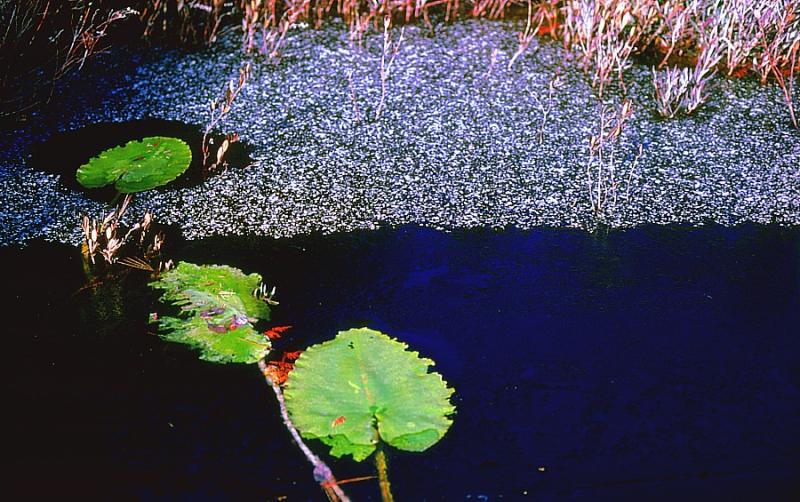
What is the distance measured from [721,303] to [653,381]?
1.00ft

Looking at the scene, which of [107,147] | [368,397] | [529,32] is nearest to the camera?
[368,397]

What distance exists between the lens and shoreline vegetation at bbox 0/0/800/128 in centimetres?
230

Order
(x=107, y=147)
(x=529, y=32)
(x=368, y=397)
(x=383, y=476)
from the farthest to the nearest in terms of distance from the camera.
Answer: (x=529, y=32) → (x=107, y=147) → (x=368, y=397) → (x=383, y=476)

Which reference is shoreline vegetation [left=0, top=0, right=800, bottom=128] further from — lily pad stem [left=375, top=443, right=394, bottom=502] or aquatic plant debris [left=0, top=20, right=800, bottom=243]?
lily pad stem [left=375, top=443, right=394, bottom=502]

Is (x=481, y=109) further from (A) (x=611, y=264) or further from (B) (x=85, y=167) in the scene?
(B) (x=85, y=167)

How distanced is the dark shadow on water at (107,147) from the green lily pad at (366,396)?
0.74 m

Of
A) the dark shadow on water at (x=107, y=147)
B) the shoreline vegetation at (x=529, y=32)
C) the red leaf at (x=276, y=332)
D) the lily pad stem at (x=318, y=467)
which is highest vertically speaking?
the shoreline vegetation at (x=529, y=32)

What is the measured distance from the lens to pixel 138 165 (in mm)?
1943

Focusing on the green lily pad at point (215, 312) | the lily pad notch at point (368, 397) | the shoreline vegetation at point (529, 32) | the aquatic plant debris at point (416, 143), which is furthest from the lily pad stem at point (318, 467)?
the shoreline vegetation at point (529, 32)

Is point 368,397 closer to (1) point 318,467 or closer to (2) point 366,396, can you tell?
(2) point 366,396

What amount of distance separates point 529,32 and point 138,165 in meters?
1.48

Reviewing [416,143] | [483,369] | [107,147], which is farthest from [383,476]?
[107,147]

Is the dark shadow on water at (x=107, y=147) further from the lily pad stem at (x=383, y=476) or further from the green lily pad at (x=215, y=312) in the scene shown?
the lily pad stem at (x=383, y=476)

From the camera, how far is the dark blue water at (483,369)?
1237 mm
